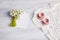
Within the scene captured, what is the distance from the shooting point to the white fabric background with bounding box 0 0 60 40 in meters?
1.30

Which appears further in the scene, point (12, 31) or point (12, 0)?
point (12, 0)

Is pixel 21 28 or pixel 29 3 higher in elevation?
pixel 29 3

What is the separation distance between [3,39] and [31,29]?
0.84 feet

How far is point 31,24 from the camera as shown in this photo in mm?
1347

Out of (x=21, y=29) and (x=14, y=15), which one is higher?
(x=14, y=15)

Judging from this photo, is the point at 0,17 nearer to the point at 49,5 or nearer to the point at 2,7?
the point at 2,7

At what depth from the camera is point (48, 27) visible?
1333 millimetres

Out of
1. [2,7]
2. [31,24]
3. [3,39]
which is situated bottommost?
[3,39]

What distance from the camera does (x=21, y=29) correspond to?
1.32 m

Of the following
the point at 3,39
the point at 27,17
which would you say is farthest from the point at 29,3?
the point at 3,39

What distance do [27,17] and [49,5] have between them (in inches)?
9.4

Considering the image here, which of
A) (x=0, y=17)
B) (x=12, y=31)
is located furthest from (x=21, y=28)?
(x=0, y=17)

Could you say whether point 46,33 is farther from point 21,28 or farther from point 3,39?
point 3,39

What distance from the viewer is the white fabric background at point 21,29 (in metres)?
1.30
